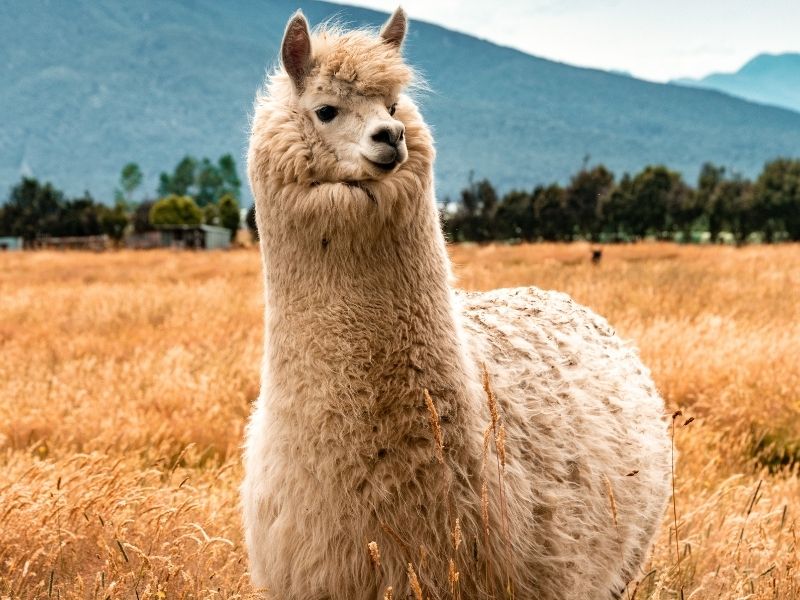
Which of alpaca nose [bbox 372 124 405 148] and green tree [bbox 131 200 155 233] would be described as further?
green tree [bbox 131 200 155 233]

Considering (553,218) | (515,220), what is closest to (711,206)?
(553,218)

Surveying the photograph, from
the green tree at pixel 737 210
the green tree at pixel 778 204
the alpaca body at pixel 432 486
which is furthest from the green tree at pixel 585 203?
the alpaca body at pixel 432 486

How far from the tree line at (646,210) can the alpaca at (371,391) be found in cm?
6062

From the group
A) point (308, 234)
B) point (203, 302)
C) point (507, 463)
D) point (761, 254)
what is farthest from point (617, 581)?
point (761, 254)

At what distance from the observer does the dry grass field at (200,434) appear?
3.68 metres

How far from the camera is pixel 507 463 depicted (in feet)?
10.1

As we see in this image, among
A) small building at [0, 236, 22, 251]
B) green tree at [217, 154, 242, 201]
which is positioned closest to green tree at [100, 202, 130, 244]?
small building at [0, 236, 22, 251]

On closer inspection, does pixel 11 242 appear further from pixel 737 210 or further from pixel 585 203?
pixel 737 210

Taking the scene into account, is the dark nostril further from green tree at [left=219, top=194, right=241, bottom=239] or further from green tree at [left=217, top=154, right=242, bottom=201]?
green tree at [left=217, top=154, right=242, bottom=201]

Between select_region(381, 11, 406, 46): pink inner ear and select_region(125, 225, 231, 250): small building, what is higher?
select_region(381, 11, 406, 46): pink inner ear

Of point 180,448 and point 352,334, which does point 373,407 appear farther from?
point 180,448

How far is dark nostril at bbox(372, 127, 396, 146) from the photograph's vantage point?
2.79m

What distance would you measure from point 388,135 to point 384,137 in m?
0.02

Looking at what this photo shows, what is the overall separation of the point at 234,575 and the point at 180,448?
107 inches
